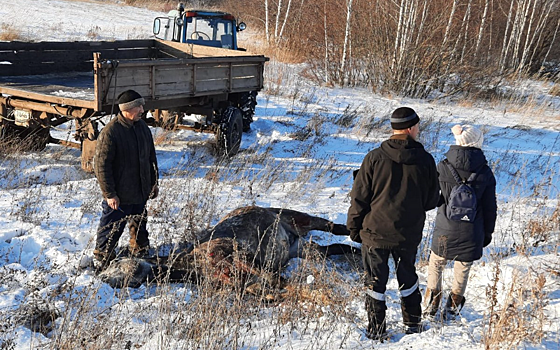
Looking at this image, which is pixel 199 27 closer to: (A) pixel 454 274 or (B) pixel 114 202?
(B) pixel 114 202

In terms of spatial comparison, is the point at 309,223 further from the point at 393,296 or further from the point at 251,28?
the point at 251,28

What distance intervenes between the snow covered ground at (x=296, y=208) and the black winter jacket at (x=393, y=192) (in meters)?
0.50

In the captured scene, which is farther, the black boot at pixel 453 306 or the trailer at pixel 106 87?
the trailer at pixel 106 87

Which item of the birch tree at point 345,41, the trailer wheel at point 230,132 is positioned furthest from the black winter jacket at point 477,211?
the birch tree at point 345,41

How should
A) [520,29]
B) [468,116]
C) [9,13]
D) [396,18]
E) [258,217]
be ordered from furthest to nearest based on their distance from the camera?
[9,13], [520,29], [396,18], [468,116], [258,217]

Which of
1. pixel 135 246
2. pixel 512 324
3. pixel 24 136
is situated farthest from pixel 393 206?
pixel 24 136

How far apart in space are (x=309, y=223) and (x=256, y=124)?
578 centimetres

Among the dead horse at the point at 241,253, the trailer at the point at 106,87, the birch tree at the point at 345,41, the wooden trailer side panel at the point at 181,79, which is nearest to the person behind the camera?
the dead horse at the point at 241,253

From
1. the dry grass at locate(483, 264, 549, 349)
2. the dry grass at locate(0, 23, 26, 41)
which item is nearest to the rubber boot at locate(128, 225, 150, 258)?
the dry grass at locate(483, 264, 549, 349)

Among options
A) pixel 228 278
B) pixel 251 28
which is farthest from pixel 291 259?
pixel 251 28

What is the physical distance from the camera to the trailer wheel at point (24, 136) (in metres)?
7.65

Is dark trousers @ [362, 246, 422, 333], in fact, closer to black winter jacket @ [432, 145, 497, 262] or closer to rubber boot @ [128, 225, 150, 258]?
black winter jacket @ [432, 145, 497, 262]

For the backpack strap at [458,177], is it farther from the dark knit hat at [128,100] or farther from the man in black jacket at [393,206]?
the dark knit hat at [128,100]

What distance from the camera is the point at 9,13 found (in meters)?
23.7
